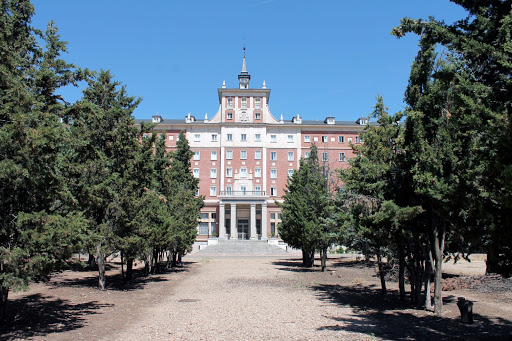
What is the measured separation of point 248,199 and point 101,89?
48.2 m

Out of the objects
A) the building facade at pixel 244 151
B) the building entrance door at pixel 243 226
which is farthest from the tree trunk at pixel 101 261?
the building entrance door at pixel 243 226

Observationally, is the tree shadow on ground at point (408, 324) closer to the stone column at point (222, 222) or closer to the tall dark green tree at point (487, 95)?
the tall dark green tree at point (487, 95)

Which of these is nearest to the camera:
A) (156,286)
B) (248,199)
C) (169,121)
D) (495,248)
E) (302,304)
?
(495,248)

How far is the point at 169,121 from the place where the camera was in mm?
70875

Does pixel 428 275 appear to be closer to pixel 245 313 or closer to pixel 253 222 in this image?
pixel 245 313

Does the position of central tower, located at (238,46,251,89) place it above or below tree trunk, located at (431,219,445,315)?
above

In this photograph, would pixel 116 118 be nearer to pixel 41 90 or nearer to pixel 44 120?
pixel 41 90

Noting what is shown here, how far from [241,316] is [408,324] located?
4678 millimetres

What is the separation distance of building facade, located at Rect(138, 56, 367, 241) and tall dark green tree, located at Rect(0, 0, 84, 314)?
56.8 metres

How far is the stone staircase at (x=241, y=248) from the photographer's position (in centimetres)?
5247

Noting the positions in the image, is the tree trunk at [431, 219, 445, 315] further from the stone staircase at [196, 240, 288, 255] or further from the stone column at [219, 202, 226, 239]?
the stone column at [219, 202, 226, 239]

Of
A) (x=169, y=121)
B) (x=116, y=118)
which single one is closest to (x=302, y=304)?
(x=116, y=118)

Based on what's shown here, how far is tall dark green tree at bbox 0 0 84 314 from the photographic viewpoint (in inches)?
326

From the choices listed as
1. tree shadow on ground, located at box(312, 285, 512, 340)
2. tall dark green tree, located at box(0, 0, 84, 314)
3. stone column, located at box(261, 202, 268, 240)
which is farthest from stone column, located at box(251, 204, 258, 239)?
tall dark green tree, located at box(0, 0, 84, 314)
